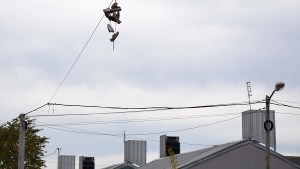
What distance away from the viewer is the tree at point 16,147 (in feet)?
156

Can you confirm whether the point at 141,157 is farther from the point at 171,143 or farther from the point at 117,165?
the point at 171,143

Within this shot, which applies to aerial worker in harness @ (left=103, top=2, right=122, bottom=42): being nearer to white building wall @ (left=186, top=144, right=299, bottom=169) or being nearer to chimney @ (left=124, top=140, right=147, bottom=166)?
white building wall @ (left=186, top=144, right=299, bottom=169)

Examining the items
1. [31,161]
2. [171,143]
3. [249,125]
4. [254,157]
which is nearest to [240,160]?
[254,157]

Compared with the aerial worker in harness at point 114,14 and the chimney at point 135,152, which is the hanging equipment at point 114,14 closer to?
the aerial worker in harness at point 114,14

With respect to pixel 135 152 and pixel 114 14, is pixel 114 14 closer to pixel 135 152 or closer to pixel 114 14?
pixel 114 14

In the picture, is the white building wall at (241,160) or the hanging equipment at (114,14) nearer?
the hanging equipment at (114,14)

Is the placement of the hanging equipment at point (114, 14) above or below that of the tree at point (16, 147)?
above

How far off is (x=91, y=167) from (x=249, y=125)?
2707 cm

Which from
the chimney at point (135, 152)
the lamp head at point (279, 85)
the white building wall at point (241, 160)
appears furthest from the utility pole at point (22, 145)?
the chimney at point (135, 152)

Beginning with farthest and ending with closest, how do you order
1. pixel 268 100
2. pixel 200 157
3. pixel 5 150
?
pixel 5 150
pixel 200 157
pixel 268 100

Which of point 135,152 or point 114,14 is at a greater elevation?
point 114,14

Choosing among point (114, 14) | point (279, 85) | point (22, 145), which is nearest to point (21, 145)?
point (22, 145)

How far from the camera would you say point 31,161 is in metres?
48.4

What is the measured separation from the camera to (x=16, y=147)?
158 feet
